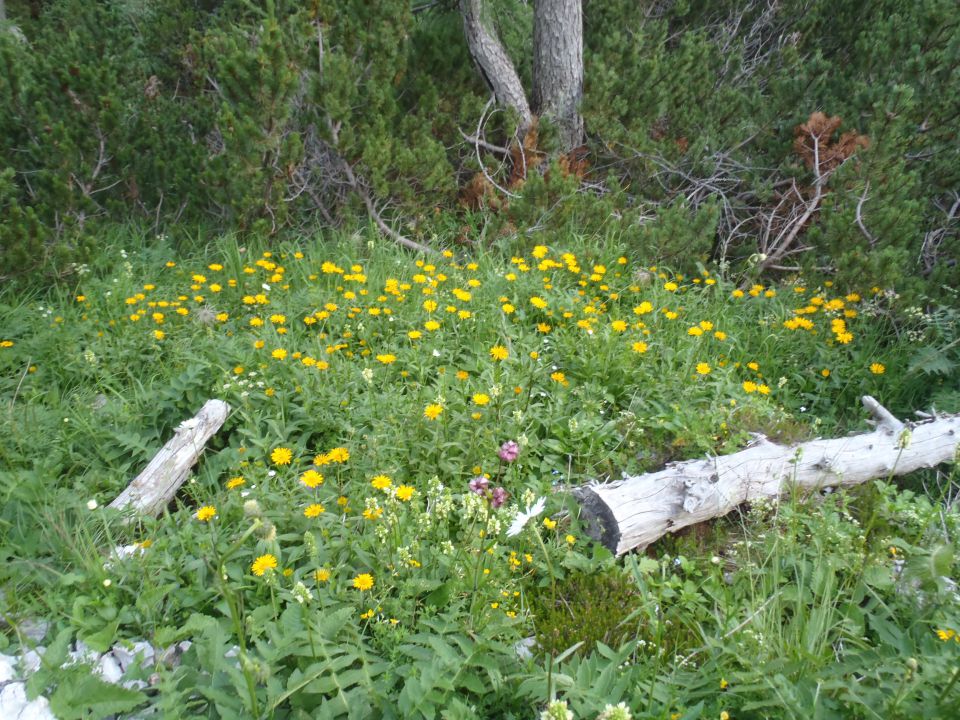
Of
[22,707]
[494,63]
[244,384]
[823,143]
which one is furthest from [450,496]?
[823,143]

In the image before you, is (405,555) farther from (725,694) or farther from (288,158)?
(288,158)

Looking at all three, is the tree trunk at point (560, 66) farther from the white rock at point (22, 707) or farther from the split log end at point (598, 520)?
the white rock at point (22, 707)

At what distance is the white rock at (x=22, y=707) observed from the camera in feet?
5.98

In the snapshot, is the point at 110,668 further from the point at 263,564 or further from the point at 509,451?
the point at 509,451

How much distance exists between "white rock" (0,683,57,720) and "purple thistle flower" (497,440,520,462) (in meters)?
1.54

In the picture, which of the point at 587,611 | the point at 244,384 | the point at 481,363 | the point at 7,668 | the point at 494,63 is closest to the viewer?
the point at 7,668

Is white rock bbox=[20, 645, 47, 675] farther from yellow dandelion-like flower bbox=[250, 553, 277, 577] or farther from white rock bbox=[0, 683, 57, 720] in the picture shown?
yellow dandelion-like flower bbox=[250, 553, 277, 577]

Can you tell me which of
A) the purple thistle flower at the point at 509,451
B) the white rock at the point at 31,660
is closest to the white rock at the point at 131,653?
the white rock at the point at 31,660

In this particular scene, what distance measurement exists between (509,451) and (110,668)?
1436 millimetres

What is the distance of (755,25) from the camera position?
21.4 ft

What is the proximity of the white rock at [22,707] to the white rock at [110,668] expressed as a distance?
182mm

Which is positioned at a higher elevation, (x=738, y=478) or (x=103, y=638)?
(x=103, y=638)

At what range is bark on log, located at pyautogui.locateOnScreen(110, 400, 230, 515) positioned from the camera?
2691 millimetres

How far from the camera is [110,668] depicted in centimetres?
207
